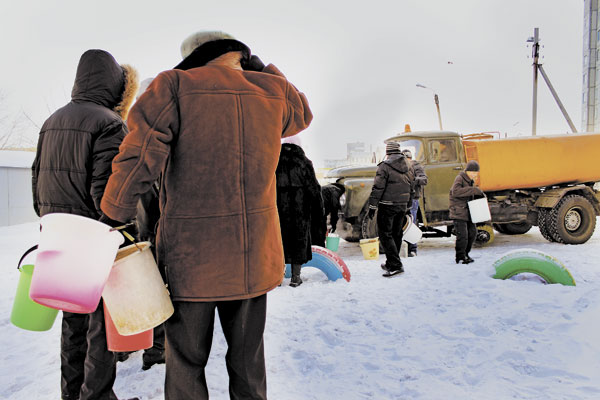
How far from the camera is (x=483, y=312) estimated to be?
3723 millimetres

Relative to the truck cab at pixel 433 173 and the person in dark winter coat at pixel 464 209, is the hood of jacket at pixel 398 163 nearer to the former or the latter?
the person in dark winter coat at pixel 464 209

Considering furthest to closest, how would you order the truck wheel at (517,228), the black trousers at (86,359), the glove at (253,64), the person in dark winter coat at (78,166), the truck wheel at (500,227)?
the truck wheel at (500,227) → the truck wheel at (517,228) → the person in dark winter coat at (78,166) → the black trousers at (86,359) → the glove at (253,64)

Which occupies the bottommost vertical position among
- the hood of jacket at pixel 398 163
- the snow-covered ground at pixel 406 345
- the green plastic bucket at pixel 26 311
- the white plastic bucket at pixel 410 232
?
the snow-covered ground at pixel 406 345

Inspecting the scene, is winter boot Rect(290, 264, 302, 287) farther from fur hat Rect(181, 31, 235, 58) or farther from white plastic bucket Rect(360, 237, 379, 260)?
fur hat Rect(181, 31, 235, 58)

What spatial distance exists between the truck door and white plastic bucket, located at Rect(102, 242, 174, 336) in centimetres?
702

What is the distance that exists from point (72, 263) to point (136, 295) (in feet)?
0.80

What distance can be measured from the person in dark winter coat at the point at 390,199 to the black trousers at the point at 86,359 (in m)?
3.88

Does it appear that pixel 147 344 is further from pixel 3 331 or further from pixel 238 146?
pixel 3 331

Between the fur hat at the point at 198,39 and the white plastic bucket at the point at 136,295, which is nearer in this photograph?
the white plastic bucket at the point at 136,295

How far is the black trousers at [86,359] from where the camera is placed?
2004 mm

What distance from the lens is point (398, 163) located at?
555cm

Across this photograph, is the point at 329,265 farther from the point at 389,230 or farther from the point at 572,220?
the point at 572,220

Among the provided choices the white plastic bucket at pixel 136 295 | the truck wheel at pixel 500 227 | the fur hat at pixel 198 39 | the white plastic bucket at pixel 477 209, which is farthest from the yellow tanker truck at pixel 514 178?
the white plastic bucket at pixel 136 295

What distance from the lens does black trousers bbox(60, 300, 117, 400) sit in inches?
78.9
